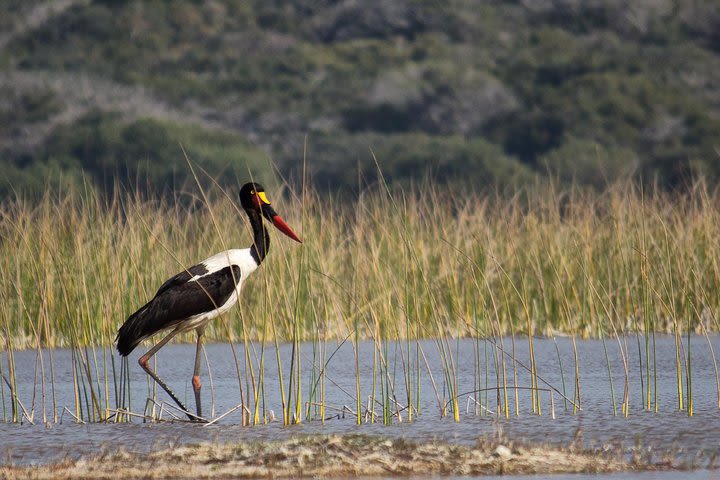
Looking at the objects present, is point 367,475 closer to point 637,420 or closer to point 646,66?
point 637,420

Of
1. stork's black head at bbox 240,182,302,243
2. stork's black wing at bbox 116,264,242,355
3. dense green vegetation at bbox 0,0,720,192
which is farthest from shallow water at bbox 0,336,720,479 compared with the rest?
dense green vegetation at bbox 0,0,720,192

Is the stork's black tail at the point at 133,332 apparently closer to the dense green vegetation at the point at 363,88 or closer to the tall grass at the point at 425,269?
the tall grass at the point at 425,269

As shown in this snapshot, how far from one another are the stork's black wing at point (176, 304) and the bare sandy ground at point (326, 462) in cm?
173

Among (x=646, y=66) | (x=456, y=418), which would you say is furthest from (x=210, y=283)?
(x=646, y=66)

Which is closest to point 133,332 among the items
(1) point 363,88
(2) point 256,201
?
(2) point 256,201

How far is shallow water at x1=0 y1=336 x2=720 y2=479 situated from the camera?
610 centimetres

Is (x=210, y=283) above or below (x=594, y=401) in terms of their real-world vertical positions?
above

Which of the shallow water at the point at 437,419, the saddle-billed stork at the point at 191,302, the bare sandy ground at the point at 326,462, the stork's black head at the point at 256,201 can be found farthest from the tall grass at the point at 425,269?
the bare sandy ground at the point at 326,462

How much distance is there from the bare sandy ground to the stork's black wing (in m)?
1.73

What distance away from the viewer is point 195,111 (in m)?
42.0

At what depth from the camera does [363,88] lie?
4219 centimetres

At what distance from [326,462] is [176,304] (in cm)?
232

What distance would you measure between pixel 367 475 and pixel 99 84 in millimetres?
38564

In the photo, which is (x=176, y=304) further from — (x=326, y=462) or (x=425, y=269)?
(x=425, y=269)
